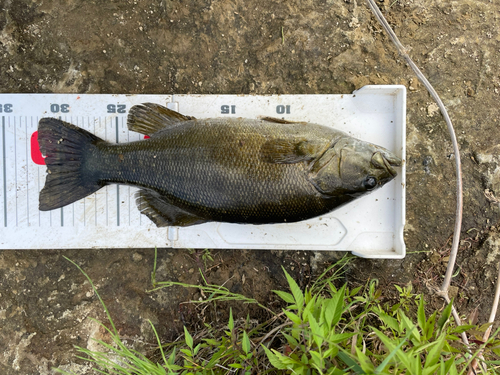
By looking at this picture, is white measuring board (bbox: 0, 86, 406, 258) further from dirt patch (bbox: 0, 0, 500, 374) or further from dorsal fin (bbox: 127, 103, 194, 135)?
dorsal fin (bbox: 127, 103, 194, 135)

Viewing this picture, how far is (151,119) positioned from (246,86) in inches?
36.8

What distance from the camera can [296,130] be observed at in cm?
250

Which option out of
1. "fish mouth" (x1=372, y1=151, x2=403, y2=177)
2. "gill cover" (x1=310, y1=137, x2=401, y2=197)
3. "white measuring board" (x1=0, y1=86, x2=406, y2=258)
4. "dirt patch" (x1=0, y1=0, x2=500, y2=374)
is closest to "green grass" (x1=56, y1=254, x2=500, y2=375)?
"dirt patch" (x1=0, y1=0, x2=500, y2=374)

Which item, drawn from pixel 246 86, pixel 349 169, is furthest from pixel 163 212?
pixel 349 169

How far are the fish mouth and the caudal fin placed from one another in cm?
224

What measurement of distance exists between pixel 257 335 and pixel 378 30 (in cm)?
305

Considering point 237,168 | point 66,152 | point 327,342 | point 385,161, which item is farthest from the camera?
point 66,152

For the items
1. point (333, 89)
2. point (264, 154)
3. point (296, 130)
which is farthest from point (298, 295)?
point (333, 89)

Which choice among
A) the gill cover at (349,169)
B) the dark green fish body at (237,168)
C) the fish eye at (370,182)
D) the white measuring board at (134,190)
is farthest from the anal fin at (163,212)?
the fish eye at (370,182)

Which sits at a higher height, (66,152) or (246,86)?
(246,86)

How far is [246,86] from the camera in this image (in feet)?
9.78

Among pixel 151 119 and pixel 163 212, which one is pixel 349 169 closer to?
pixel 163 212

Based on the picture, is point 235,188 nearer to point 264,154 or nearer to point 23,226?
point 264,154

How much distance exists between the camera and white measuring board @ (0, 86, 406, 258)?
9.51 feet
